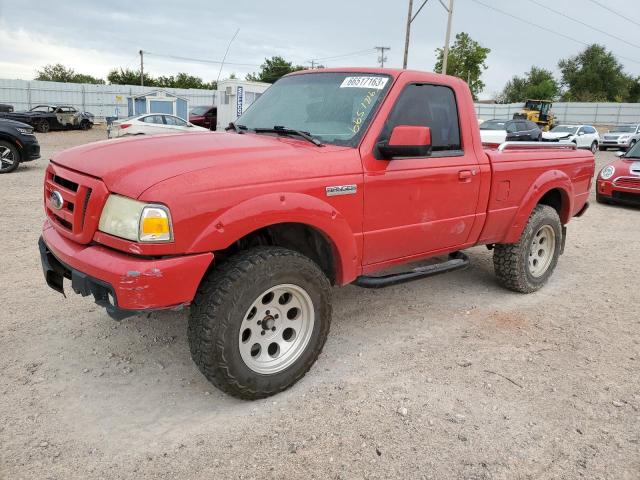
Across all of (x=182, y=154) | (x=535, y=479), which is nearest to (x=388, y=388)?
(x=535, y=479)

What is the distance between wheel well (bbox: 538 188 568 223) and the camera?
532cm

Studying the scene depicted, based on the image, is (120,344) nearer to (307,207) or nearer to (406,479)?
(307,207)

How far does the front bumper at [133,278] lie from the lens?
248cm

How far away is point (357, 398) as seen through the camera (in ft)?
10.2

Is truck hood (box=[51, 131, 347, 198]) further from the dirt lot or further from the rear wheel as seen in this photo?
the rear wheel

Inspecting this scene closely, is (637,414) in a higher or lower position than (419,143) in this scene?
lower

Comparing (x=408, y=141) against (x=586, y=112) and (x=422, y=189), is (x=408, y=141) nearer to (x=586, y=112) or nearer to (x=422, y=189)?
(x=422, y=189)

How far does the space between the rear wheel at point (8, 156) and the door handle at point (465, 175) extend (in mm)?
11379

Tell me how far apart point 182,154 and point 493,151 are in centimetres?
287

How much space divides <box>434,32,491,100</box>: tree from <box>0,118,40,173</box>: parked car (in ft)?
140

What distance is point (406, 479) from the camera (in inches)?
96.1

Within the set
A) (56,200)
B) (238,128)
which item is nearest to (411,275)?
(238,128)

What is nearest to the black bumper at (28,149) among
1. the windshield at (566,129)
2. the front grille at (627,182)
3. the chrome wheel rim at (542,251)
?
the chrome wheel rim at (542,251)

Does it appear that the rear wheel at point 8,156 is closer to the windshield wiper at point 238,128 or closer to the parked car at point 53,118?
the windshield wiper at point 238,128
